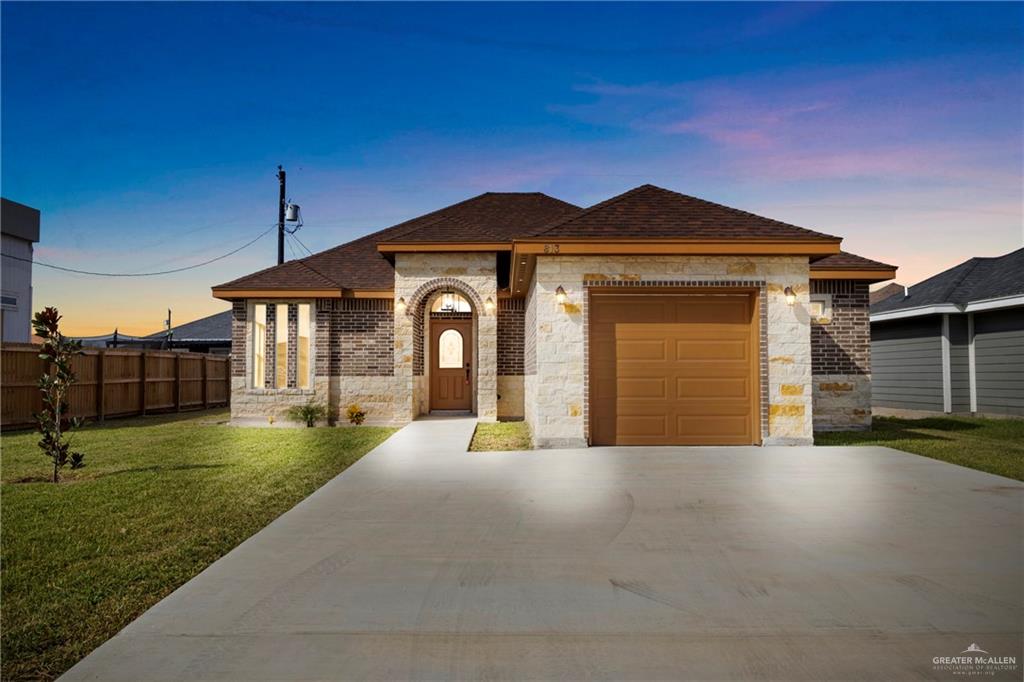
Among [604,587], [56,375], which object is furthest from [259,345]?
[604,587]

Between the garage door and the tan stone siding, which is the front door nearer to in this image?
the garage door

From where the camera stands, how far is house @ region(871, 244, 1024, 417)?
14.7 metres

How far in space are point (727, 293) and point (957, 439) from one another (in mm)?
5698

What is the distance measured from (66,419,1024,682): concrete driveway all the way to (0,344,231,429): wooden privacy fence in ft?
30.6

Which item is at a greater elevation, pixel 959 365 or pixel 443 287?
pixel 443 287

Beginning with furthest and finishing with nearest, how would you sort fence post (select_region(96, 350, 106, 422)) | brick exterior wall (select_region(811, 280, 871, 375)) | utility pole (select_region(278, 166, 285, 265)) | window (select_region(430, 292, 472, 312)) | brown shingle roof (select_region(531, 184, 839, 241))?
utility pole (select_region(278, 166, 285, 265))
window (select_region(430, 292, 472, 312))
fence post (select_region(96, 350, 106, 422))
brick exterior wall (select_region(811, 280, 871, 375))
brown shingle roof (select_region(531, 184, 839, 241))

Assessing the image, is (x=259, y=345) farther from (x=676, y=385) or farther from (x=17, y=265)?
(x=17, y=265)

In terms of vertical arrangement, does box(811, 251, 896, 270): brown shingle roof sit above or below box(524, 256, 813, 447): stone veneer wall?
above

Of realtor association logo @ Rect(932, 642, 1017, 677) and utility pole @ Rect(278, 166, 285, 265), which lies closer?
realtor association logo @ Rect(932, 642, 1017, 677)

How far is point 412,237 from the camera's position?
13.3m

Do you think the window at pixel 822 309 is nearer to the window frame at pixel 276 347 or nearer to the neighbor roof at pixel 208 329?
the window frame at pixel 276 347

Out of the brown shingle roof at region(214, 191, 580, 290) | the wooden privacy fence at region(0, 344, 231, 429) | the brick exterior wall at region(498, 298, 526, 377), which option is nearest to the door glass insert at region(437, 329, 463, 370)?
the brown shingle roof at region(214, 191, 580, 290)

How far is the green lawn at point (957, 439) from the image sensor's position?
834 cm

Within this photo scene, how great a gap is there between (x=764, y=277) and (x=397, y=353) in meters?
8.24
